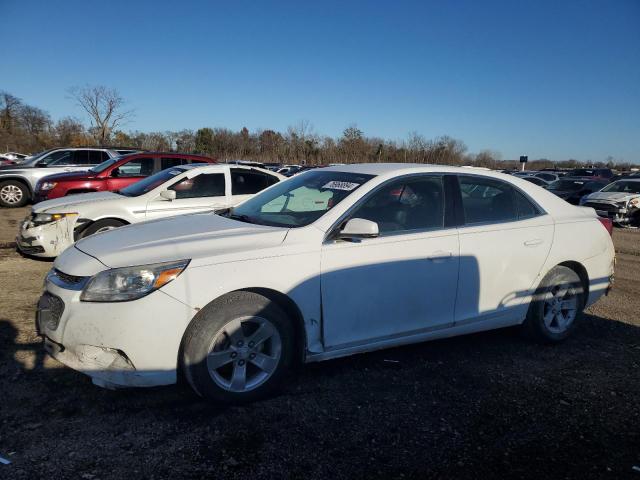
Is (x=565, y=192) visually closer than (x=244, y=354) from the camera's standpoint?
No

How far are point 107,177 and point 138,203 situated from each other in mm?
3016

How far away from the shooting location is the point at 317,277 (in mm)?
3195

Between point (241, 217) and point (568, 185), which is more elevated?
point (568, 185)

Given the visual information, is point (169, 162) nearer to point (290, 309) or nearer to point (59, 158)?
point (59, 158)

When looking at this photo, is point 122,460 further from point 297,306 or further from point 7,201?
point 7,201

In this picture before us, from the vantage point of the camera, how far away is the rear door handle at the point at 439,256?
3.59m

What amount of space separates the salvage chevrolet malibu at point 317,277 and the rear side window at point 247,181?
3442 millimetres

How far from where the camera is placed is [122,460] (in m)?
2.54

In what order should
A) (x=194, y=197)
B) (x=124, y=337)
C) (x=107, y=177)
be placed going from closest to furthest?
(x=124, y=337) < (x=194, y=197) < (x=107, y=177)

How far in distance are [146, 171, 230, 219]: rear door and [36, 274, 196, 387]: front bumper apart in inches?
172

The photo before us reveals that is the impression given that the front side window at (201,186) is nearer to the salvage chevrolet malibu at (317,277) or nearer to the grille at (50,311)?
the salvage chevrolet malibu at (317,277)

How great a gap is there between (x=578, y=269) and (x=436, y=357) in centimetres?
164

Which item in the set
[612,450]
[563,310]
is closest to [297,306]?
Answer: [612,450]

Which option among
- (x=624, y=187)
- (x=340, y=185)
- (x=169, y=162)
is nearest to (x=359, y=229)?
(x=340, y=185)
